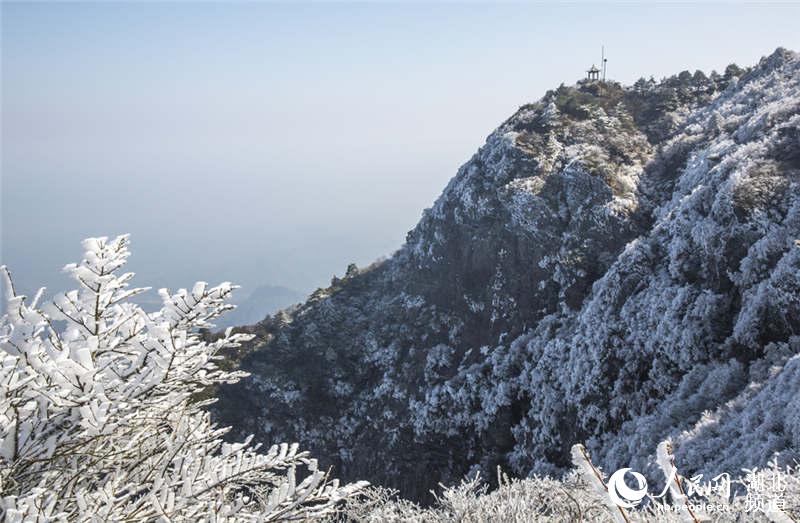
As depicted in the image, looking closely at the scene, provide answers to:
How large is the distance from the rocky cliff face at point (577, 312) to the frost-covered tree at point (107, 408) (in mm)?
12269

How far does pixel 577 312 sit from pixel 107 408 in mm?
25721

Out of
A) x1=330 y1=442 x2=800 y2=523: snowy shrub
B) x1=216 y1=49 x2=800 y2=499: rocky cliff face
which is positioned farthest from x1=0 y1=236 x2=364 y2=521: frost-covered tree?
x1=216 y1=49 x2=800 y2=499: rocky cliff face

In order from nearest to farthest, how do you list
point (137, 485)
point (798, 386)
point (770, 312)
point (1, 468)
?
point (1, 468), point (137, 485), point (798, 386), point (770, 312)

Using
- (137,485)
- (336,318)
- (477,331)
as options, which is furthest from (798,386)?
(336,318)

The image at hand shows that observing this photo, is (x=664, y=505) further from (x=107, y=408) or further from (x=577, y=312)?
(x=577, y=312)

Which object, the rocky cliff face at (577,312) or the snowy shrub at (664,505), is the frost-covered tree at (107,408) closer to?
the snowy shrub at (664,505)

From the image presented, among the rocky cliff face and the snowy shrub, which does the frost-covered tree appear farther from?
the rocky cliff face

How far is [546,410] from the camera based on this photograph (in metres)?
24.0

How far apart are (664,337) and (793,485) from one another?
47.8 feet

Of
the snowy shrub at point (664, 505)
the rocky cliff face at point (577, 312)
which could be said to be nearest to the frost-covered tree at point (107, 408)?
the snowy shrub at point (664, 505)

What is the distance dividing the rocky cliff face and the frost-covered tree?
12269mm

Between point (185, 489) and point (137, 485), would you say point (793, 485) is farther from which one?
point (137, 485)

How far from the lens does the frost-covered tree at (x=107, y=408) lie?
389 cm

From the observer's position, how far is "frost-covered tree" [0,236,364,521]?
389 cm
